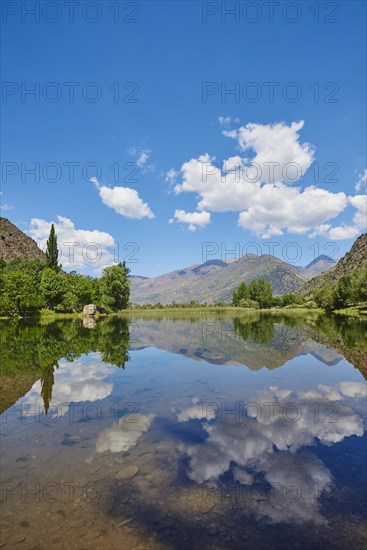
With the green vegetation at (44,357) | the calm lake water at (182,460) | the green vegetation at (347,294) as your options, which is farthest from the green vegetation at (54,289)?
the green vegetation at (347,294)

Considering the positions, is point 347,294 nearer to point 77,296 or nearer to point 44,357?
point 77,296

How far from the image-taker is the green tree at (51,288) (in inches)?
4045

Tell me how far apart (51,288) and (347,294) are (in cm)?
10007

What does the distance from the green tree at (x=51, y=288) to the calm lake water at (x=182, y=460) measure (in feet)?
287

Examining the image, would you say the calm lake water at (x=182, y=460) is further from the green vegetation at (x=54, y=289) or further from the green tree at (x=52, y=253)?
the green tree at (x=52, y=253)

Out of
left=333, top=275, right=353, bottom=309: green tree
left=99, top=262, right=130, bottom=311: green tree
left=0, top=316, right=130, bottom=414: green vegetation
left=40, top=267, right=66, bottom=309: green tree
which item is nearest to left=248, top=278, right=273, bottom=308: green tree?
left=333, top=275, right=353, bottom=309: green tree

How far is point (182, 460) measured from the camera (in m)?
9.73

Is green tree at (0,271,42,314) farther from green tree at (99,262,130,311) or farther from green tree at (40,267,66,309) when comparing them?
green tree at (99,262,130,311)

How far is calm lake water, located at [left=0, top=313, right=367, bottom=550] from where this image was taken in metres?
6.66

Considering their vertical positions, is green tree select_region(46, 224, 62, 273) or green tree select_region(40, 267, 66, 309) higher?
green tree select_region(46, 224, 62, 273)

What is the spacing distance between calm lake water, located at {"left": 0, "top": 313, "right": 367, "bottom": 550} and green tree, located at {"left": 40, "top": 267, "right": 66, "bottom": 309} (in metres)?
87.4

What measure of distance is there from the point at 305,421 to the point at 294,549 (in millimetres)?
7602

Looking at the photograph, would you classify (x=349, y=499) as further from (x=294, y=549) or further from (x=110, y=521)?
(x=110, y=521)

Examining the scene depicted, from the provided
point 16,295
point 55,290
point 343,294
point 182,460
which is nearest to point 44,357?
point 182,460
